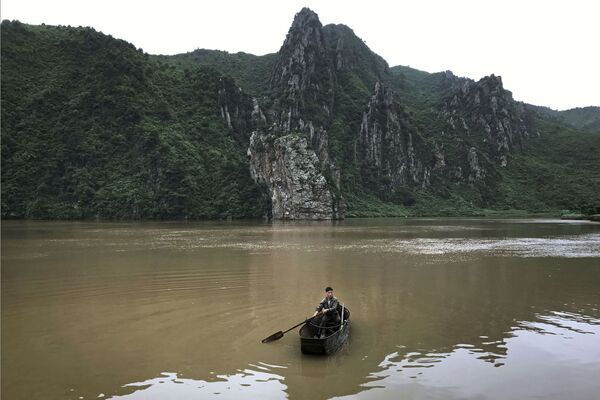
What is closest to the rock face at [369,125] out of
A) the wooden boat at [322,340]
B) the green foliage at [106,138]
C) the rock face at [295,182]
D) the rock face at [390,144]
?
the rock face at [390,144]

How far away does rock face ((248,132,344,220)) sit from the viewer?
111812mm

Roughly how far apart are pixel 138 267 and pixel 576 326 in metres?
23.7

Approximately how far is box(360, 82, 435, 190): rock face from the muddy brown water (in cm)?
14141

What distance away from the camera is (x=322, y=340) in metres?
12.4

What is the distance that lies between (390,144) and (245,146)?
183 feet

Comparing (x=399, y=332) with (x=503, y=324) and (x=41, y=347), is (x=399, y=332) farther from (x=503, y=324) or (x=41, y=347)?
(x=41, y=347)

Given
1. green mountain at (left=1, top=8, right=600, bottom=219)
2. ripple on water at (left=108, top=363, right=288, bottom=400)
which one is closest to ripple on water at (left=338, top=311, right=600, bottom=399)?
ripple on water at (left=108, top=363, right=288, bottom=400)

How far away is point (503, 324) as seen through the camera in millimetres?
16047

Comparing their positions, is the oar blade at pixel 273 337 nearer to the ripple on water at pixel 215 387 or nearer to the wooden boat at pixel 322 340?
the wooden boat at pixel 322 340

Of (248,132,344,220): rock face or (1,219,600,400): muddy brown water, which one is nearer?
(1,219,600,400): muddy brown water

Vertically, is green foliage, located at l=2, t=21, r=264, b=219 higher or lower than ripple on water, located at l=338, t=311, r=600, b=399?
higher

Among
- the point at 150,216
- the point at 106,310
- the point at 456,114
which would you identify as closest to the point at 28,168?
the point at 150,216

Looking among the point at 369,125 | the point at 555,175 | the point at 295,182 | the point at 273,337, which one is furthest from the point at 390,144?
the point at 273,337

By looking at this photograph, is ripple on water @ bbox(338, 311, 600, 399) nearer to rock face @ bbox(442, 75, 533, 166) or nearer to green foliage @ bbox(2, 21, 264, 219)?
green foliage @ bbox(2, 21, 264, 219)
